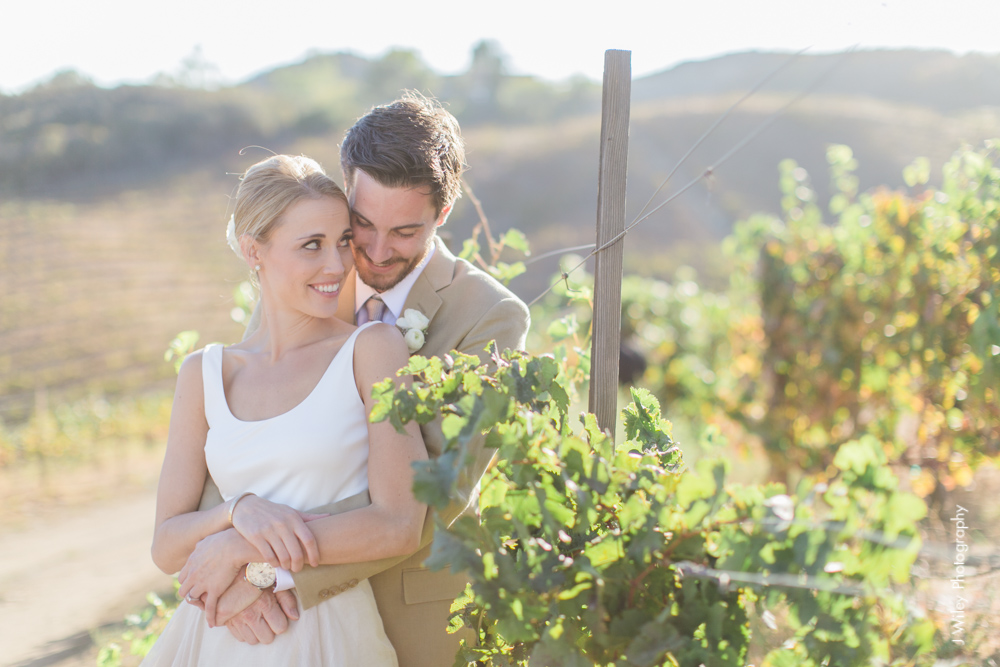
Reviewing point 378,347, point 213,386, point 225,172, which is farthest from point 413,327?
point 225,172

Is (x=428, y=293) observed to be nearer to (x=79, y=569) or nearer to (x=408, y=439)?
(x=408, y=439)

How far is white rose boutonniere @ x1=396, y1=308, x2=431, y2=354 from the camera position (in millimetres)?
1957

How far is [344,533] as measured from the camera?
168cm

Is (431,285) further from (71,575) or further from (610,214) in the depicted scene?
(71,575)

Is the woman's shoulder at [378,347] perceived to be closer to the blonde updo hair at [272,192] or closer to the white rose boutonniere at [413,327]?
the white rose boutonniere at [413,327]

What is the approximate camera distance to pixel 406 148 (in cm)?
208

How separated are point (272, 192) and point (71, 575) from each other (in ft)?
15.8

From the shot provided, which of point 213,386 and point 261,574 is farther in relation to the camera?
point 213,386

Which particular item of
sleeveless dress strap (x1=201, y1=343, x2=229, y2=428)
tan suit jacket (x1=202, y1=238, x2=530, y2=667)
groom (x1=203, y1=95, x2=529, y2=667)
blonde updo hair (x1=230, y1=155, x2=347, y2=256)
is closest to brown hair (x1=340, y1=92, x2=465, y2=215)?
groom (x1=203, y1=95, x2=529, y2=667)

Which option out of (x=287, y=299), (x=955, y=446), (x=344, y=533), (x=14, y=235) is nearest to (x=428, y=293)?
(x=287, y=299)

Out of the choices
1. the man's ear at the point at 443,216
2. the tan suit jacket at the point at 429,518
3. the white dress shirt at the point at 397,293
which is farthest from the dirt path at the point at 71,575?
the man's ear at the point at 443,216

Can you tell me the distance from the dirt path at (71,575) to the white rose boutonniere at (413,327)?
3.50m

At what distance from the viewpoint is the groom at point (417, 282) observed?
193 cm

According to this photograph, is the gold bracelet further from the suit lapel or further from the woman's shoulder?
the suit lapel
